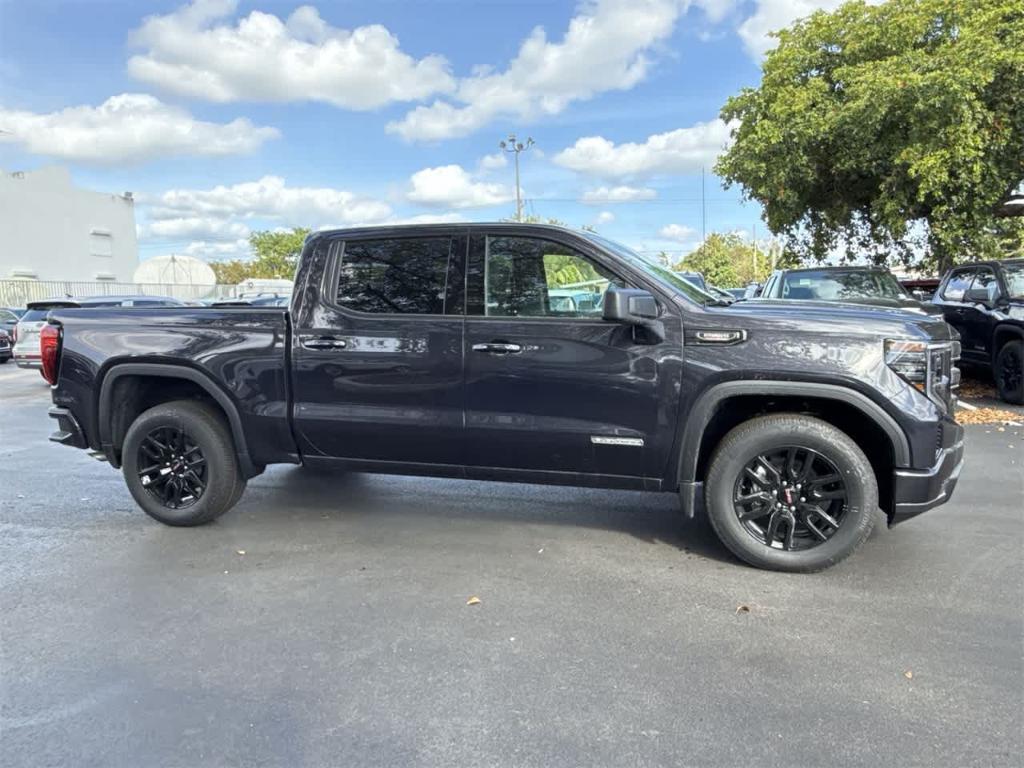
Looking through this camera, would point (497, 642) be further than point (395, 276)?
No

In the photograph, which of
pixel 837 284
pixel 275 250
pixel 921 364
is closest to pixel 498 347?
pixel 921 364

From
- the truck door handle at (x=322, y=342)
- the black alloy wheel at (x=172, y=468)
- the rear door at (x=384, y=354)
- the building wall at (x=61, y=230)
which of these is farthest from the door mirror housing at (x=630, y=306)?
the building wall at (x=61, y=230)

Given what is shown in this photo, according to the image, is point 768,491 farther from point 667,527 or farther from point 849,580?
point 667,527

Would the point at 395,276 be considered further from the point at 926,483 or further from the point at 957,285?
the point at 957,285

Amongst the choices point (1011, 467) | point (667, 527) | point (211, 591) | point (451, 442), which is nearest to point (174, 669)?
point (211, 591)

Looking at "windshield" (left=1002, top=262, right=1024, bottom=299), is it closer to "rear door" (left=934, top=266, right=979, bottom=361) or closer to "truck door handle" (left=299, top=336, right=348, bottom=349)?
"rear door" (left=934, top=266, right=979, bottom=361)

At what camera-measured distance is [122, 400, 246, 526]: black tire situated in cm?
464

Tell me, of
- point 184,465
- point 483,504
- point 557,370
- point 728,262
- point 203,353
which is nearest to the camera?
point 557,370

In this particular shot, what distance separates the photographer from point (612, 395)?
3.91 meters

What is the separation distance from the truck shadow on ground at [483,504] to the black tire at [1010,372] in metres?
5.89

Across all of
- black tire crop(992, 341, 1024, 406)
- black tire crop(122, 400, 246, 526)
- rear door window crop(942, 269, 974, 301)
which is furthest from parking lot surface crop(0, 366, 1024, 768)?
rear door window crop(942, 269, 974, 301)

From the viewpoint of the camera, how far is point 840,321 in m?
3.69

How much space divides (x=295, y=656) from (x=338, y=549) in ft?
4.25

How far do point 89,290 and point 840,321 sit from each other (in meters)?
40.6
